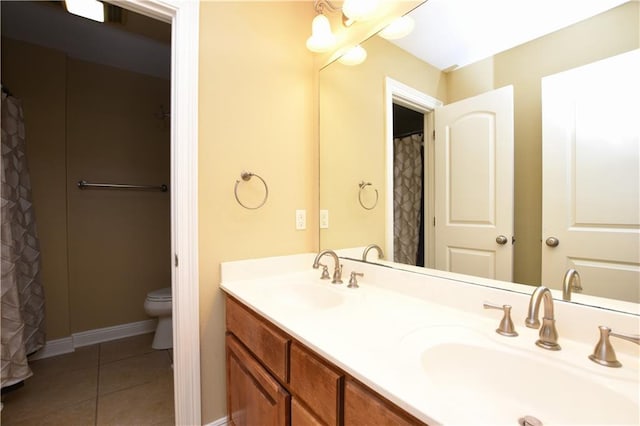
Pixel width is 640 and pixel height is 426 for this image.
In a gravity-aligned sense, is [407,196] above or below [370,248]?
above

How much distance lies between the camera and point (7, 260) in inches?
63.1

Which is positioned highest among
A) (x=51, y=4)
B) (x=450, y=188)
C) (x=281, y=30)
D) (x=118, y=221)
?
(x=51, y=4)

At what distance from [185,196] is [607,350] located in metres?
1.46

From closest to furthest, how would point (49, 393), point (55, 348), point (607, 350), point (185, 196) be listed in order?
point (607, 350)
point (185, 196)
point (49, 393)
point (55, 348)

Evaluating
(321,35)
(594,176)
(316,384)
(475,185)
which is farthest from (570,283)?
(321,35)

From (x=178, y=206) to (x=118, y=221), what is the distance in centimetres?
175

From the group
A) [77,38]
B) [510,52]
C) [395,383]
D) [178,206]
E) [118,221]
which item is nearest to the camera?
[395,383]

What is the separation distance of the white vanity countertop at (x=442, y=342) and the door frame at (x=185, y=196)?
26 cm

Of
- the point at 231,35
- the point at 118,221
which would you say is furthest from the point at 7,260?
the point at 231,35

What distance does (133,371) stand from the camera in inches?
76.7

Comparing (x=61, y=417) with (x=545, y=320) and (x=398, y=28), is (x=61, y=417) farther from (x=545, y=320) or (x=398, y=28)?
(x=398, y=28)

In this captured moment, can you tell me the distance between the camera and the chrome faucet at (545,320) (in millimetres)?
694

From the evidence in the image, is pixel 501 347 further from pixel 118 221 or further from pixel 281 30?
pixel 118 221

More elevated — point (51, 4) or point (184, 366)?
point (51, 4)
